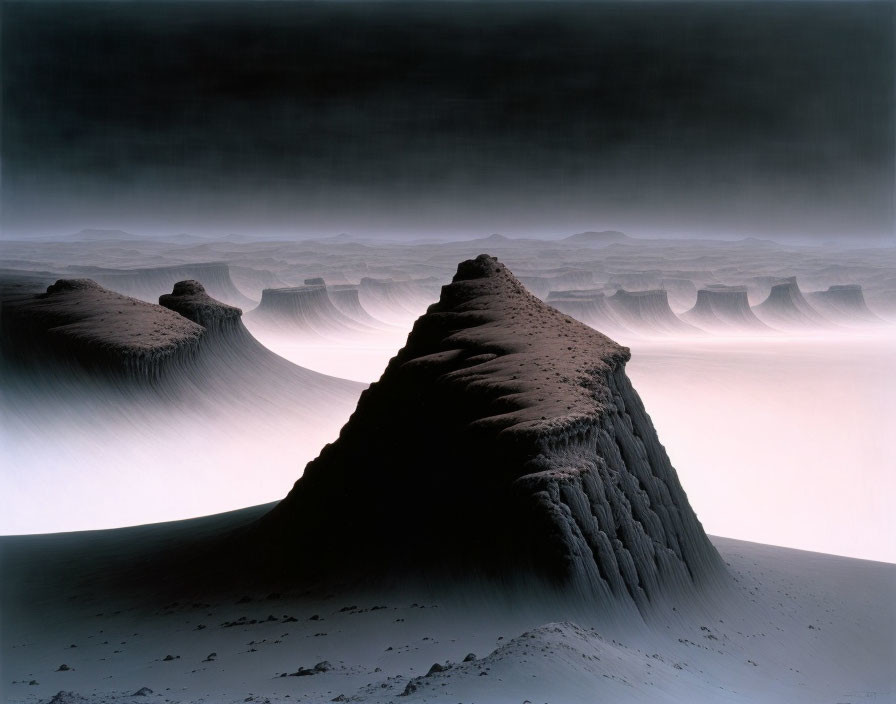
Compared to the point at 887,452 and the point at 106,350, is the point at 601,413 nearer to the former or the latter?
the point at 106,350

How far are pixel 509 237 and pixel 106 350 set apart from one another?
61927mm

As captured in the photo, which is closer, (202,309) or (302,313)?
(202,309)

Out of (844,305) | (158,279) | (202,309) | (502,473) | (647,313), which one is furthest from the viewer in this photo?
(844,305)

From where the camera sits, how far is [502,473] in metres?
7.58

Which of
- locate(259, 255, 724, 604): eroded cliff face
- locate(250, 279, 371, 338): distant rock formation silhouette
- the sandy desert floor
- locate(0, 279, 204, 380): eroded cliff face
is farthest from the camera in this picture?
locate(250, 279, 371, 338): distant rock formation silhouette

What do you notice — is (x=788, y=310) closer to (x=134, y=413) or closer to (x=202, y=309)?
(x=202, y=309)

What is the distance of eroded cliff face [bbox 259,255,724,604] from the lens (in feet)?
24.2

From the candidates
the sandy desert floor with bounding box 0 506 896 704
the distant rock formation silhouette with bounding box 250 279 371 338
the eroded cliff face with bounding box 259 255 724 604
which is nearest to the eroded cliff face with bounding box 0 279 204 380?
the sandy desert floor with bounding box 0 506 896 704

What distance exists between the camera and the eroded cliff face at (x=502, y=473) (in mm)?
7367

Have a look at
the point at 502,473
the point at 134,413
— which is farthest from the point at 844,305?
the point at 502,473

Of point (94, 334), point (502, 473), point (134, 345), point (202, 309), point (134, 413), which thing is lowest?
point (134, 413)

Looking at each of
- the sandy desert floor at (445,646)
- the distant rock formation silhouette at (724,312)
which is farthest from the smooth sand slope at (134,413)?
the distant rock formation silhouette at (724,312)

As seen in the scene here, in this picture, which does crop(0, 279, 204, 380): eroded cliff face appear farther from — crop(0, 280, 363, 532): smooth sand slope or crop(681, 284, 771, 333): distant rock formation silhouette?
crop(681, 284, 771, 333): distant rock formation silhouette

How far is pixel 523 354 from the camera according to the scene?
352 inches
